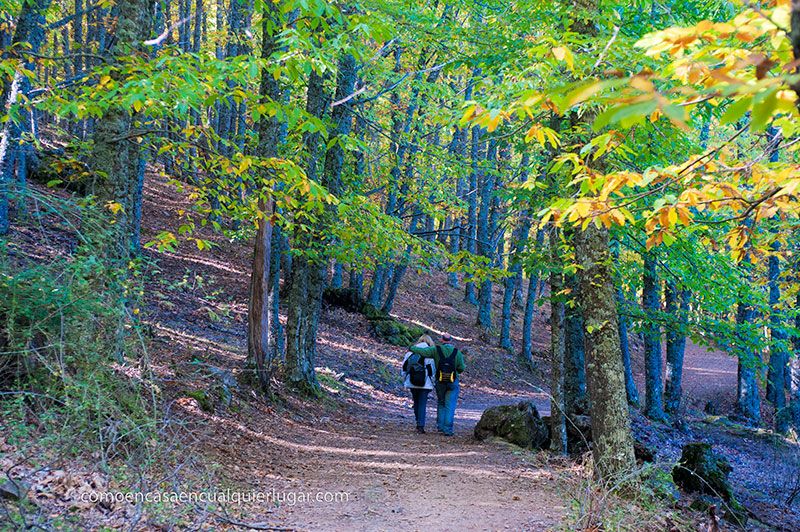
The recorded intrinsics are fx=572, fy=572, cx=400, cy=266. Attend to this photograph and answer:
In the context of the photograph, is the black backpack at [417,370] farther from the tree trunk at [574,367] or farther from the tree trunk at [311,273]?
the tree trunk at [574,367]

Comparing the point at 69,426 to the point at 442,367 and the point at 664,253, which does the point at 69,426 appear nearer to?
the point at 442,367

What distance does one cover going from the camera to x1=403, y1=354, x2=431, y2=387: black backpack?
9.89 m

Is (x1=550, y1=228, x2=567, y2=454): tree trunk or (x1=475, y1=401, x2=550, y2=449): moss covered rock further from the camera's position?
(x1=475, y1=401, x2=550, y2=449): moss covered rock

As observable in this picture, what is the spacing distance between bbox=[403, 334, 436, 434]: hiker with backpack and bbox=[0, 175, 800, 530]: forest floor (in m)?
0.41

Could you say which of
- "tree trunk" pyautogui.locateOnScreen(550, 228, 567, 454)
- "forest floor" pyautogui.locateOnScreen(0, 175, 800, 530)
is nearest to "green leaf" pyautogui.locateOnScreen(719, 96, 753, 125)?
"forest floor" pyautogui.locateOnScreen(0, 175, 800, 530)

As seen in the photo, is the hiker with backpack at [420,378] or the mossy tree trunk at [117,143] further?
the hiker with backpack at [420,378]

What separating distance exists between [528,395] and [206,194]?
47.1ft

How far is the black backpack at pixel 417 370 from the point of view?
989 cm

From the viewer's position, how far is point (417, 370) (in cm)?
993

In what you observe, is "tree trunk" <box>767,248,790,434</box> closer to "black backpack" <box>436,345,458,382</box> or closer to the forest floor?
the forest floor

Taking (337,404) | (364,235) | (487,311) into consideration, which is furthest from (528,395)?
(364,235)

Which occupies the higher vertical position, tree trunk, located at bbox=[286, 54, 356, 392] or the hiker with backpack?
tree trunk, located at bbox=[286, 54, 356, 392]

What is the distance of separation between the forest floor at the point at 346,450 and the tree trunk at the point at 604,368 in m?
0.41

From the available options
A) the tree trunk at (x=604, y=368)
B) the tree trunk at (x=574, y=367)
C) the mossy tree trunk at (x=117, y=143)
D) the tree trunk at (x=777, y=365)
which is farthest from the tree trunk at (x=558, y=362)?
the tree trunk at (x=777, y=365)
